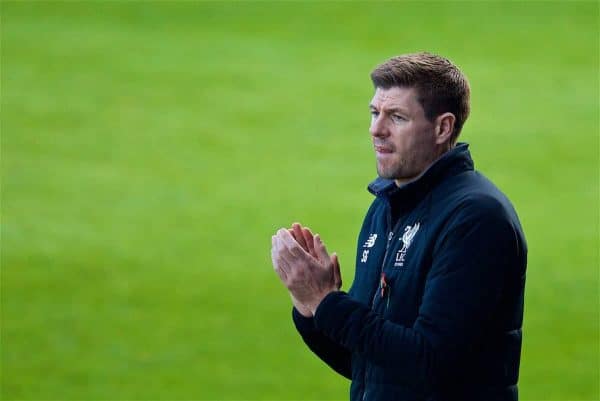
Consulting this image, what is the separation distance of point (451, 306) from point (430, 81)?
593 mm

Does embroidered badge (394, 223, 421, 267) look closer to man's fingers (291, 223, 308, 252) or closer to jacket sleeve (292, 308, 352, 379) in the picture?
man's fingers (291, 223, 308, 252)

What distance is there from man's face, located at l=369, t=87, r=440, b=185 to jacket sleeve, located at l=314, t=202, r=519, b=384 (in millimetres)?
240

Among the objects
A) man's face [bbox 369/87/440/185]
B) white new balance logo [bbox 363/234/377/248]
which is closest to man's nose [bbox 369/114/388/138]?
man's face [bbox 369/87/440/185]

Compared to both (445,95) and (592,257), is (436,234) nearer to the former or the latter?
(445,95)

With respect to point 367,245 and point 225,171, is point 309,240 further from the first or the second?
point 225,171

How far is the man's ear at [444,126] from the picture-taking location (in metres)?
3.19

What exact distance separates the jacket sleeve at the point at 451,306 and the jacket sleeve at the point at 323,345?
0.53m

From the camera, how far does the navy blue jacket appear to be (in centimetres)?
295

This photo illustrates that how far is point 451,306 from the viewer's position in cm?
293

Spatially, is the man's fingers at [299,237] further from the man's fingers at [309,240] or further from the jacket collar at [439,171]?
the jacket collar at [439,171]

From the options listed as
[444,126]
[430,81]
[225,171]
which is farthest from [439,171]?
[225,171]

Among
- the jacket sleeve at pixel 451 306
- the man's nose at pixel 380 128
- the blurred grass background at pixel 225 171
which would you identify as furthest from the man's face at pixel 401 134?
the blurred grass background at pixel 225 171

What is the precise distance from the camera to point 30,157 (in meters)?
13.9

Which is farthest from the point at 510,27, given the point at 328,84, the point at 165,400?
the point at 165,400
